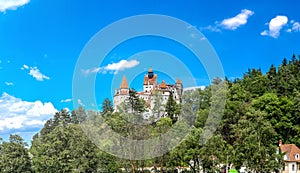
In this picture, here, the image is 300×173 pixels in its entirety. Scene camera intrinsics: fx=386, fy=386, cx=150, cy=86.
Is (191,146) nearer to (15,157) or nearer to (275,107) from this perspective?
(275,107)

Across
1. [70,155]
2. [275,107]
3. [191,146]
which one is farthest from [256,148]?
[70,155]

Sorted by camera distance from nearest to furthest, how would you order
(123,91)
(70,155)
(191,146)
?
1. (191,146)
2. (70,155)
3. (123,91)

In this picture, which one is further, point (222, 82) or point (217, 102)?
point (222, 82)

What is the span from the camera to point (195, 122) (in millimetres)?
24000

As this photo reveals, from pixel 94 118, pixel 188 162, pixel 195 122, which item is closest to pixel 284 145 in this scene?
pixel 195 122

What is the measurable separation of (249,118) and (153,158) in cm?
576

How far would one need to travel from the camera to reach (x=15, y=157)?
23.2 metres

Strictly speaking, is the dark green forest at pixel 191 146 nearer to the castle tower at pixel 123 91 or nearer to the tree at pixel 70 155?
the tree at pixel 70 155

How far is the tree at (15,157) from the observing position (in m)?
22.8

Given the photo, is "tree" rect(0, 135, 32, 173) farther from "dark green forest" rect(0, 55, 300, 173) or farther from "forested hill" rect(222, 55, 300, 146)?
"forested hill" rect(222, 55, 300, 146)

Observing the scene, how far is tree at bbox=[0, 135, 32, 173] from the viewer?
22.8 m

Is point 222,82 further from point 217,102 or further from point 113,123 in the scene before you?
point 113,123

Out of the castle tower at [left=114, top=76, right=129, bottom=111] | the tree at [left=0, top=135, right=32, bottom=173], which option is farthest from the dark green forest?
the castle tower at [left=114, top=76, right=129, bottom=111]

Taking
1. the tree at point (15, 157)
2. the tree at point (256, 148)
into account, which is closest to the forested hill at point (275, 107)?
the tree at point (256, 148)
